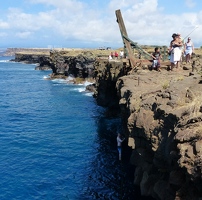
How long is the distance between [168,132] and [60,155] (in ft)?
77.7

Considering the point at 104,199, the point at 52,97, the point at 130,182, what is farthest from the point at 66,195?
the point at 52,97

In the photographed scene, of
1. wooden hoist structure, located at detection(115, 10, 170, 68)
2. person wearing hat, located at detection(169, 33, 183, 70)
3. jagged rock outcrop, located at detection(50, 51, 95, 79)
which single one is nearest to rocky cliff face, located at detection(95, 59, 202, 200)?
person wearing hat, located at detection(169, 33, 183, 70)

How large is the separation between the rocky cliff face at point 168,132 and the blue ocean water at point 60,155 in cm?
551

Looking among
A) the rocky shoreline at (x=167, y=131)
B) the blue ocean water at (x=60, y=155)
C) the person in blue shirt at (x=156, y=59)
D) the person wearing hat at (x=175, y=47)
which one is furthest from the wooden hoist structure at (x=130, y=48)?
the blue ocean water at (x=60, y=155)

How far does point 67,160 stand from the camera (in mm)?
35469

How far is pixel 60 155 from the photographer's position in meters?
37.2

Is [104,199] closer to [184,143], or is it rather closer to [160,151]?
[160,151]

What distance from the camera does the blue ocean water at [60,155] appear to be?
2816cm

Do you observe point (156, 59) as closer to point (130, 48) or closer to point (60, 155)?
point (130, 48)

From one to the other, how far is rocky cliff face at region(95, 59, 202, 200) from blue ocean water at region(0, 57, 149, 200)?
551 cm

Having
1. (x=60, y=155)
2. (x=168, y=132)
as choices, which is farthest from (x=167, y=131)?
(x=60, y=155)

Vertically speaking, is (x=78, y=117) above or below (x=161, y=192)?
below

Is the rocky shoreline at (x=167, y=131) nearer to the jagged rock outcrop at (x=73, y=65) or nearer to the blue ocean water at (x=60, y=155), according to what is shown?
the blue ocean water at (x=60, y=155)

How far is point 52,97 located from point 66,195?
51.2 metres
